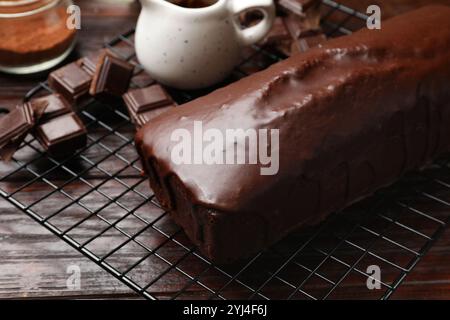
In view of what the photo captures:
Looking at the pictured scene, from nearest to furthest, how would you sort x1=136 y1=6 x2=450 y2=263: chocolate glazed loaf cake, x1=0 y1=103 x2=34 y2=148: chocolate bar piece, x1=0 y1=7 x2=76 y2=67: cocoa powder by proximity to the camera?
x1=136 y1=6 x2=450 y2=263: chocolate glazed loaf cake
x1=0 y1=103 x2=34 y2=148: chocolate bar piece
x1=0 y1=7 x2=76 y2=67: cocoa powder

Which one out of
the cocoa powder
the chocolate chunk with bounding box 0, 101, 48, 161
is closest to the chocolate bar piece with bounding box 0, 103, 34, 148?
the chocolate chunk with bounding box 0, 101, 48, 161

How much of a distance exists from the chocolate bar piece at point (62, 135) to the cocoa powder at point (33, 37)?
10.3 inches

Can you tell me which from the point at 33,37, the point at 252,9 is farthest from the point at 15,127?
the point at 252,9

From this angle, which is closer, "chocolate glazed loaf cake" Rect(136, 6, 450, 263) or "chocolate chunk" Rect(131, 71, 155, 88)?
"chocolate glazed loaf cake" Rect(136, 6, 450, 263)

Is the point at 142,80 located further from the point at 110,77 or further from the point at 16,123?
the point at 16,123

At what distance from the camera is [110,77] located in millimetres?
1623

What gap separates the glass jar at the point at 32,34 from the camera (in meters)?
1.70

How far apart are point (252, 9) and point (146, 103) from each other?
1.05ft

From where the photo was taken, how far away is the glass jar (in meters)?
1.70

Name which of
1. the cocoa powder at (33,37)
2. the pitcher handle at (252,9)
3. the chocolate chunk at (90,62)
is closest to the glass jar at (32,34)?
the cocoa powder at (33,37)

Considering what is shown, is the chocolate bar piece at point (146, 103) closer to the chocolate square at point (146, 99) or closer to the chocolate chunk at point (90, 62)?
the chocolate square at point (146, 99)

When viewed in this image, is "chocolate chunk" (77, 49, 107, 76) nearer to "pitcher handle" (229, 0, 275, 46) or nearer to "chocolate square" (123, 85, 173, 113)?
"chocolate square" (123, 85, 173, 113)

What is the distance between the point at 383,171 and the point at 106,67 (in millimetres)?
618
